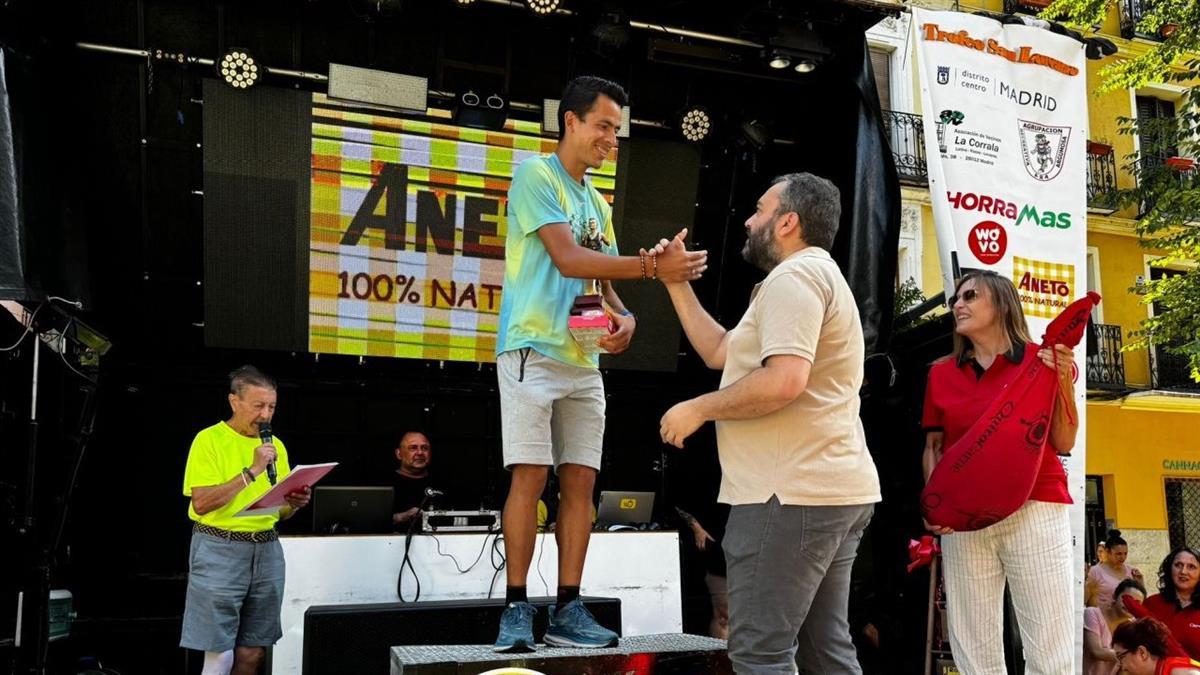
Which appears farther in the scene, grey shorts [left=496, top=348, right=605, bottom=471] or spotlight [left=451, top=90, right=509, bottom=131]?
spotlight [left=451, top=90, right=509, bottom=131]

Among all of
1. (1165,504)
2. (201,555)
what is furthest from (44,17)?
(1165,504)

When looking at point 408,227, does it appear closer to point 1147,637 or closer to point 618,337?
point 618,337

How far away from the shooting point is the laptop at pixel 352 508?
18.4 feet

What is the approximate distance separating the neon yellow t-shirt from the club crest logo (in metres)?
4.90

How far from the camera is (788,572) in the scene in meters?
2.44

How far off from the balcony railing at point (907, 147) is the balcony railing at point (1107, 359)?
3.90m

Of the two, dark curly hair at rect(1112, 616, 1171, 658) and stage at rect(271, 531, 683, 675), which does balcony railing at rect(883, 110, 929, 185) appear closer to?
dark curly hair at rect(1112, 616, 1171, 658)

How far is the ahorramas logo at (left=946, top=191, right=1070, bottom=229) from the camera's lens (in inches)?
235

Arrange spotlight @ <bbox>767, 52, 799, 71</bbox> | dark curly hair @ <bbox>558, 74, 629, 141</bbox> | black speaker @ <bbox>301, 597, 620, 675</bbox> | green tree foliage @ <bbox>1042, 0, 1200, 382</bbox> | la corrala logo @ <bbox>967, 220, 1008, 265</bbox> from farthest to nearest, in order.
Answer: green tree foliage @ <bbox>1042, 0, 1200, 382</bbox>, spotlight @ <bbox>767, 52, 799, 71</bbox>, la corrala logo @ <bbox>967, 220, 1008, 265</bbox>, black speaker @ <bbox>301, 597, 620, 675</bbox>, dark curly hair @ <bbox>558, 74, 629, 141</bbox>

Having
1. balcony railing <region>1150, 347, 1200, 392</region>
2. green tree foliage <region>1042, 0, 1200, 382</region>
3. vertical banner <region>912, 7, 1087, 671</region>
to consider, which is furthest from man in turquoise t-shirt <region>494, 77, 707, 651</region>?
balcony railing <region>1150, 347, 1200, 392</region>

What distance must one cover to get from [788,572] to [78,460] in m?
5.00

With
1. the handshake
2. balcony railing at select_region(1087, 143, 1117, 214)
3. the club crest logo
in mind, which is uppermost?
balcony railing at select_region(1087, 143, 1117, 214)

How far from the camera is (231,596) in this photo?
505cm

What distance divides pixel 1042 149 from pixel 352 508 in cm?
482
